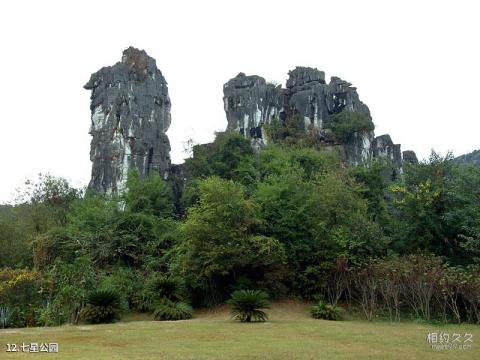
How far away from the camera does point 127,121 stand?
39.2m

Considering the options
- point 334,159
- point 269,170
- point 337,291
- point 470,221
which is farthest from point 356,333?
point 334,159

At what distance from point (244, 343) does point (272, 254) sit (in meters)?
9.71

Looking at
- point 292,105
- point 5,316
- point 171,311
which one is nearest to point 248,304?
point 171,311

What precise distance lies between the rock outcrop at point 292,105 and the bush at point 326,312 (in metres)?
24.9

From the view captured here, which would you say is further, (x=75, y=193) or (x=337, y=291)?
(x=75, y=193)

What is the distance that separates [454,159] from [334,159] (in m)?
11.4

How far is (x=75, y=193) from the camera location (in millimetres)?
36094

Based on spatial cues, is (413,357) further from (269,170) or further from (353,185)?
(269,170)

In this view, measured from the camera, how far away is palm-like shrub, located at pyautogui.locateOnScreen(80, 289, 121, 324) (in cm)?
1662

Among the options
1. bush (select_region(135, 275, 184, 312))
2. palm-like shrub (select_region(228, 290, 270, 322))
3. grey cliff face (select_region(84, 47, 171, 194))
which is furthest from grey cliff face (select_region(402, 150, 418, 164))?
palm-like shrub (select_region(228, 290, 270, 322))

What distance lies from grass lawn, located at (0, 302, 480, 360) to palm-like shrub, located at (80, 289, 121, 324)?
3177 mm

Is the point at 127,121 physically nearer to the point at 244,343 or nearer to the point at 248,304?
the point at 248,304

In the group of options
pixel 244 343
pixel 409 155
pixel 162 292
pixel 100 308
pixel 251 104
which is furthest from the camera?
pixel 409 155

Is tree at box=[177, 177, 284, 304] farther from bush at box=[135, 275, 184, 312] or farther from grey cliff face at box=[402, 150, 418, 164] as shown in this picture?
grey cliff face at box=[402, 150, 418, 164]
